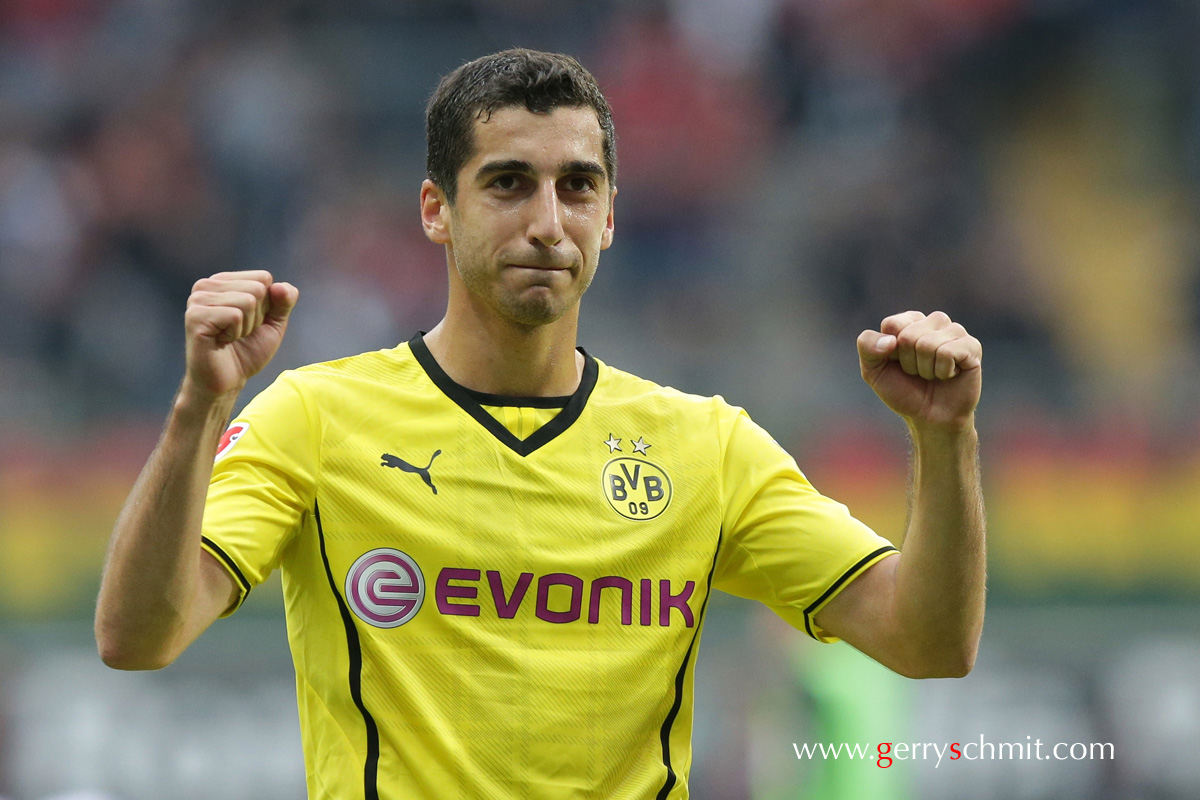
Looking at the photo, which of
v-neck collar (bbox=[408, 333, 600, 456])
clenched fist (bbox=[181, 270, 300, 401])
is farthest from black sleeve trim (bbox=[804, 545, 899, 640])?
clenched fist (bbox=[181, 270, 300, 401])

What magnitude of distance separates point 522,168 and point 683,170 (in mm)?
7326

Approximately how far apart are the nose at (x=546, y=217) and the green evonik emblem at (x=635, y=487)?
1.82ft

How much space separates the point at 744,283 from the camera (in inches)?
385

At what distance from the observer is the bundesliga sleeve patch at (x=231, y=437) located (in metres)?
3.08

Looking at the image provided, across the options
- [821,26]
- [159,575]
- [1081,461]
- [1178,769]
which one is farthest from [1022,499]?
[159,575]

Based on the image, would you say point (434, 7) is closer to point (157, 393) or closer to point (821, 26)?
point (821, 26)

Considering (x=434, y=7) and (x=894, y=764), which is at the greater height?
(x=434, y=7)

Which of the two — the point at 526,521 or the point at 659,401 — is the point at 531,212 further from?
the point at 526,521

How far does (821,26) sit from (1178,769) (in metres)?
6.40

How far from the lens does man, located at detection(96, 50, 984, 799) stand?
3.00 m

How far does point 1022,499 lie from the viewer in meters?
7.68

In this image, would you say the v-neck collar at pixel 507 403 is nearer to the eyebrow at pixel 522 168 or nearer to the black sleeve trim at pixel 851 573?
the eyebrow at pixel 522 168

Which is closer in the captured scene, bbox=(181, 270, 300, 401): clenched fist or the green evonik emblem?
bbox=(181, 270, 300, 401): clenched fist

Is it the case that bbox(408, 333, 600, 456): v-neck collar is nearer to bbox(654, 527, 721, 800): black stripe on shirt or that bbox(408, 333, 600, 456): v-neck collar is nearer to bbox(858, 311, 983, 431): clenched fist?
bbox(654, 527, 721, 800): black stripe on shirt
